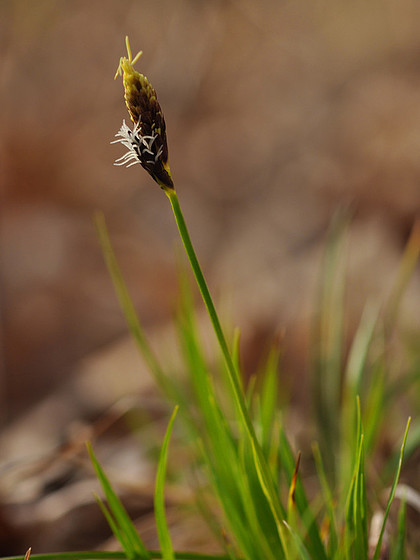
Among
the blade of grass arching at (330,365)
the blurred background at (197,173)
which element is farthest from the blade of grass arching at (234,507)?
the blurred background at (197,173)

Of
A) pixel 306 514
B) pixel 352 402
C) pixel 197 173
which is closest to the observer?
pixel 306 514

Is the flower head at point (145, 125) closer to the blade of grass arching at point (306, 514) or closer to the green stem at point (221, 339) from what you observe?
the green stem at point (221, 339)

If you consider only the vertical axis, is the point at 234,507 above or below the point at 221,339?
below

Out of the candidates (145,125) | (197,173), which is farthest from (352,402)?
(197,173)

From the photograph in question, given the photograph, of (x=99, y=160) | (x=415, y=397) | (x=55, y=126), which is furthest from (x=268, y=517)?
(x=55, y=126)

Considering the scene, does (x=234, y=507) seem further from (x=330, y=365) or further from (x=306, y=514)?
(x=330, y=365)

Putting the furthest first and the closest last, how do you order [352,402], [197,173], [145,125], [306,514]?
[197,173]
[352,402]
[306,514]
[145,125]

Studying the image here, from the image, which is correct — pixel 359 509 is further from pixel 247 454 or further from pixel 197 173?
pixel 197 173

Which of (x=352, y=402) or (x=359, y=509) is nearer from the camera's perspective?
(x=359, y=509)

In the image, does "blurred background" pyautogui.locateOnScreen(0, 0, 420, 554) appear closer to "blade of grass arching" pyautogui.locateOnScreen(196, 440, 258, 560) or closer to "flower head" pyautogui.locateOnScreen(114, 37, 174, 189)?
"blade of grass arching" pyautogui.locateOnScreen(196, 440, 258, 560)
